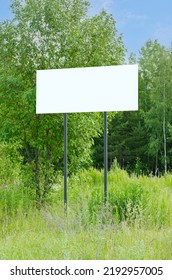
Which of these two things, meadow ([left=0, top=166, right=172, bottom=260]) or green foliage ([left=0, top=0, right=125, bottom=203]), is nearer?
meadow ([left=0, top=166, right=172, bottom=260])

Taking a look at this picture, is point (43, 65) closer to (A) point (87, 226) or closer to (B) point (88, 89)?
(B) point (88, 89)

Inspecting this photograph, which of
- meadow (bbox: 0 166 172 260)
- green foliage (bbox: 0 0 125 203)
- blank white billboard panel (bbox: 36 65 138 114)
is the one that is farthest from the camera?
green foliage (bbox: 0 0 125 203)

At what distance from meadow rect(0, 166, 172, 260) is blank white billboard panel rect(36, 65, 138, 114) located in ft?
4.40

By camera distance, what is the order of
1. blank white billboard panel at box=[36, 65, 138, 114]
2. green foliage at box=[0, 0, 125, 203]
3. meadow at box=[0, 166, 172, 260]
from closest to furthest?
meadow at box=[0, 166, 172, 260] < blank white billboard panel at box=[36, 65, 138, 114] < green foliage at box=[0, 0, 125, 203]

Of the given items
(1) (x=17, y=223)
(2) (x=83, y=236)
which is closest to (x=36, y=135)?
(1) (x=17, y=223)

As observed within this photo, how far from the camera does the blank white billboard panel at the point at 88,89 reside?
7492mm

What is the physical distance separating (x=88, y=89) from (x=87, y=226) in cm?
246

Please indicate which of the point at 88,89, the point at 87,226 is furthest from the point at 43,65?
the point at 87,226

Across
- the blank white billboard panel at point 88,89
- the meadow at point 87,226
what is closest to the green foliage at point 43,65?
the meadow at point 87,226

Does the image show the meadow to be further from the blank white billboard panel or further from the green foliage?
the blank white billboard panel

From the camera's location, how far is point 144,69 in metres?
35.7

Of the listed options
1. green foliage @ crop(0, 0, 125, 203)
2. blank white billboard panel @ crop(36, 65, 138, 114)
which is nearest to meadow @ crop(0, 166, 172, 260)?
green foliage @ crop(0, 0, 125, 203)

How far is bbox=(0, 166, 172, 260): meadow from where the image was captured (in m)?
4.95

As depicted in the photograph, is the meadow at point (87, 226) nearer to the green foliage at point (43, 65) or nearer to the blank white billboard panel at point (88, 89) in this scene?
the green foliage at point (43, 65)
